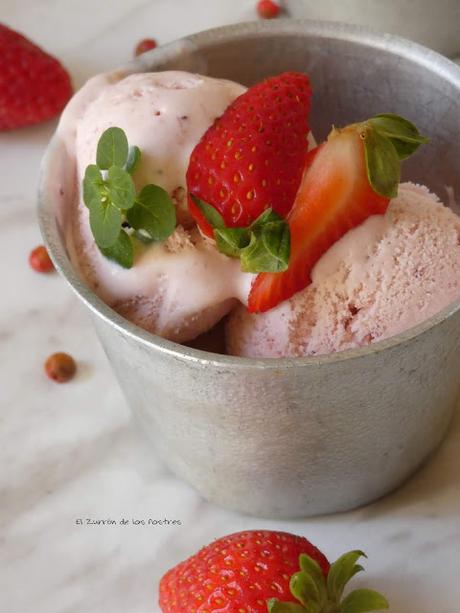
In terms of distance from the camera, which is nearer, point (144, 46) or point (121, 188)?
point (121, 188)

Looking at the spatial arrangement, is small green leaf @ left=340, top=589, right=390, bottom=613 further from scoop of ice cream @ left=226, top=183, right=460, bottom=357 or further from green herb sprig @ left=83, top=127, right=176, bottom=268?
green herb sprig @ left=83, top=127, right=176, bottom=268

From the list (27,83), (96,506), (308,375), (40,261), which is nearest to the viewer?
(308,375)

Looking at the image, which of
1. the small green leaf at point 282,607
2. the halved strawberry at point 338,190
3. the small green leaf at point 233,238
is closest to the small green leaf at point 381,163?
the halved strawberry at point 338,190

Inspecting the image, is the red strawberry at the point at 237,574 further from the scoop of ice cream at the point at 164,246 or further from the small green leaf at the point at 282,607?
Result: the scoop of ice cream at the point at 164,246

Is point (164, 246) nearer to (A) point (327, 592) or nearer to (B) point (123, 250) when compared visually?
(B) point (123, 250)

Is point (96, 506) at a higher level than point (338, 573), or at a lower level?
lower

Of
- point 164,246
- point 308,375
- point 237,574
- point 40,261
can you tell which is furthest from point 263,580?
point 40,261

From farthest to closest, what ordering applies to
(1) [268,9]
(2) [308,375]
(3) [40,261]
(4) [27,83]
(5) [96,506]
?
(1) [268,9] < (4) [27,83] < (3) [40,261] < (5) [96,506] < (2) [308,375]

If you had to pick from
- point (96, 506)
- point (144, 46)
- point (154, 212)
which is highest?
point (154, 212)
